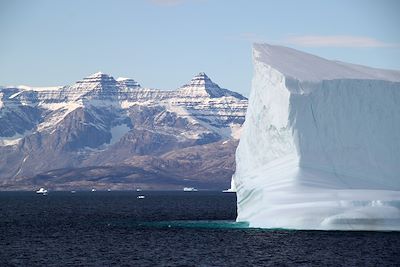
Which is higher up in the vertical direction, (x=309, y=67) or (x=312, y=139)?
(x=309, y=67)

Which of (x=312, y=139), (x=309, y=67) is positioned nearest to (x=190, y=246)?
(x=312, y=139)

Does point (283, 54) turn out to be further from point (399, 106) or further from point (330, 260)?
point (330, 260)

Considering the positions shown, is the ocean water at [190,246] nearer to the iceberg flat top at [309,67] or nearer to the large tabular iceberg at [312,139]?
the large tabular iceberg at [312,139]

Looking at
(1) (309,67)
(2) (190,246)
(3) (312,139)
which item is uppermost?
(1) (309,67)

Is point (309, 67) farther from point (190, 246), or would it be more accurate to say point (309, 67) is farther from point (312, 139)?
point (190, 246)

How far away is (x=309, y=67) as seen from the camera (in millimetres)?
96750

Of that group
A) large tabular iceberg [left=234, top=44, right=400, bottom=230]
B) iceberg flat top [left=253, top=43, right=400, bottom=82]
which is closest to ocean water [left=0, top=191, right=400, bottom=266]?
large tabular iceberg [left=234, top=44, right=400, bottom=230]

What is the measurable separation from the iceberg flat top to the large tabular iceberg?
168mm

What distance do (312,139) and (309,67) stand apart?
11.3m

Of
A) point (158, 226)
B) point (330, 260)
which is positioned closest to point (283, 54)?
point (158, 226)

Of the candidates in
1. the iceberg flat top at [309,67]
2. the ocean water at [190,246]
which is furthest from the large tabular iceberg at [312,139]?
the ocean water at [190,246]

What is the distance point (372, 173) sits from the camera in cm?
8850

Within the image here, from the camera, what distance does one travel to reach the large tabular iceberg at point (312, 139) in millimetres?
83500

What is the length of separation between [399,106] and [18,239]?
3907 cm
